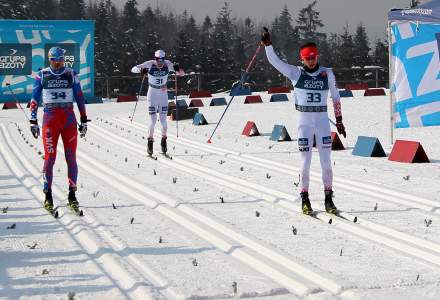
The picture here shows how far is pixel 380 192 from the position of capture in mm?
9484

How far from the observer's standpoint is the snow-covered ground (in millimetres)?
5156

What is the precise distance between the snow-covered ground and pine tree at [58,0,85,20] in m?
88.4

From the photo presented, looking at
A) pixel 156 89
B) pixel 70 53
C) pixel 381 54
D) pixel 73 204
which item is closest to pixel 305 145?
pixel 73 204

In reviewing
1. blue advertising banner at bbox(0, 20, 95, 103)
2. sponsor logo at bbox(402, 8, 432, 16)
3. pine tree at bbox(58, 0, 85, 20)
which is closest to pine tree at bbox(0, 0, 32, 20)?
pine tree at bbox(58, 0, 85, 20)

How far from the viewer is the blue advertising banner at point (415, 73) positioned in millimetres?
13172

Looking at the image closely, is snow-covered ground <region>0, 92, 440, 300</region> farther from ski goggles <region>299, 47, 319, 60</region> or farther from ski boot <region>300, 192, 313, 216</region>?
ski goggles <region>299, 47, 319, 60</region>

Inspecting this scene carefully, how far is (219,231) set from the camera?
7121 mm

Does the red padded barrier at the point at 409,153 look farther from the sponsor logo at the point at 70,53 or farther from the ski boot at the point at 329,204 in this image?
the sponsor logo at the point at 70,53

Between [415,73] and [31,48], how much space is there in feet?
82.3

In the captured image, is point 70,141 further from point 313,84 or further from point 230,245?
point 313,84

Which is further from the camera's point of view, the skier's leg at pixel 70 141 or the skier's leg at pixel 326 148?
the skier's leg at pixel 70 141

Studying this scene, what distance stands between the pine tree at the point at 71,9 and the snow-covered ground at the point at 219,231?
8839cm

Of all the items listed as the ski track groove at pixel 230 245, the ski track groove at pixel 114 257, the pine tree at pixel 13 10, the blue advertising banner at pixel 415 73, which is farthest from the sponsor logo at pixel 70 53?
the pine tree at pixel 13 10

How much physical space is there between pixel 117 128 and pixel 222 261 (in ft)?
50.1
